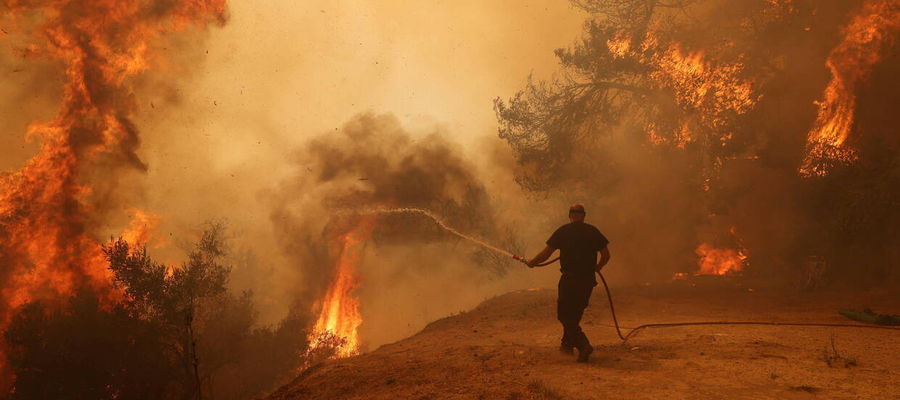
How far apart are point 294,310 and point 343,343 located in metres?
4.27

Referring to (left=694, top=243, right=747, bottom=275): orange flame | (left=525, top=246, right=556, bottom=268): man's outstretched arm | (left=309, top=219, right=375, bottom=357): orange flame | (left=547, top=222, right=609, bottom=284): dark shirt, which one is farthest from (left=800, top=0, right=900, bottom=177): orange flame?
(left=309, top=219, right=375, bottom=357): orange flame

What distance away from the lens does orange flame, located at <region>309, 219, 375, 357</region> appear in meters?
25.1

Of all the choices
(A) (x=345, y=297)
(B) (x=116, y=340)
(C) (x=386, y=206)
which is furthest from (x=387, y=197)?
(B) (x=116, y=340)

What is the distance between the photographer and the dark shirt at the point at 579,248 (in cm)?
650

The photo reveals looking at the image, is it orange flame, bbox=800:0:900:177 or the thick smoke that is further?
the thick smoke

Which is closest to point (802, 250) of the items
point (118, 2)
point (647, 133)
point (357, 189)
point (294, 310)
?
point (647, 133)

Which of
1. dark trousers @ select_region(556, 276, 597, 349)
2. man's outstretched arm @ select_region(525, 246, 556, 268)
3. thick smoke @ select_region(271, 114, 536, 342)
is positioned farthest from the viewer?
thick smoke @ select_region(271, 114, 536, 342)

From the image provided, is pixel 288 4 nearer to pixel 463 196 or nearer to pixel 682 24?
pixel 463 196

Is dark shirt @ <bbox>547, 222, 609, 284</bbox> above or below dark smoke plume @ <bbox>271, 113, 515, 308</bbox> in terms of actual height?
below

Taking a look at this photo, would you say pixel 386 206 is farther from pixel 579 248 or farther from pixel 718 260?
pixel 579 248

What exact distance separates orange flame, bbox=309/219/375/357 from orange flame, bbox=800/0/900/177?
20.1 metres

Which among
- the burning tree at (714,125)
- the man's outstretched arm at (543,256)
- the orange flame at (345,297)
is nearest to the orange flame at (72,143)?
the orange flame at (345,297)

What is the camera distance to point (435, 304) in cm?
3578

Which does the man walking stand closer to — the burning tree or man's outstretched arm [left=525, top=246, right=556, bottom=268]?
man's outstretched arm [left=525, top=246, right=556, bottom=268]
